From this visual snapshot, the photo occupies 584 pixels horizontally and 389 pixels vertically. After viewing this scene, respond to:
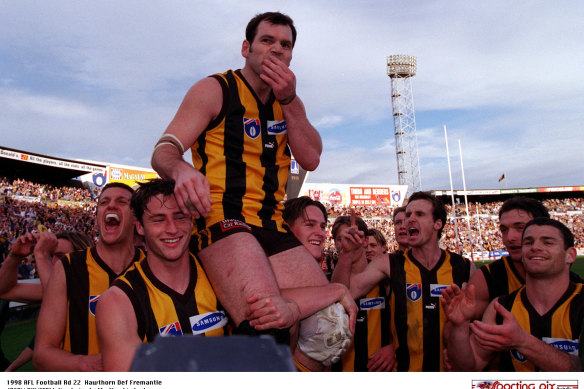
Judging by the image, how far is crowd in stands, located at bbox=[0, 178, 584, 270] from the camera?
885 inches

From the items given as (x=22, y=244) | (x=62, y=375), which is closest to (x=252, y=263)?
(x=62, y=375)

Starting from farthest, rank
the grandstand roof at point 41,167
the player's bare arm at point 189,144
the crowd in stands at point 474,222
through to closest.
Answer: the crowd in stands at point 474,222, the grandstand roof at point 41,167, the player's bare arm at point 189,144

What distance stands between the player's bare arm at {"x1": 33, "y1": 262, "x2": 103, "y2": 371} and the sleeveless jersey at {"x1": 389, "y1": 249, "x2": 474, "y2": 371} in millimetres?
2830

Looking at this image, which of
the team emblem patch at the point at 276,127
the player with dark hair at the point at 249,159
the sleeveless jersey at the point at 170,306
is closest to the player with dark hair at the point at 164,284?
the sleeveless jersey at the point at 170,306

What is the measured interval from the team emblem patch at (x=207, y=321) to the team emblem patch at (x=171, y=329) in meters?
0.08

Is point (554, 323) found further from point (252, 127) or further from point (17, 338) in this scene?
point (17, 338)

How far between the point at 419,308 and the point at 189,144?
9.71 ft

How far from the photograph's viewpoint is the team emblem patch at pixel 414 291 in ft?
14.2

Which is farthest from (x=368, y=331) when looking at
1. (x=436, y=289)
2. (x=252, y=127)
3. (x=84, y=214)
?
(x=84, y=214)

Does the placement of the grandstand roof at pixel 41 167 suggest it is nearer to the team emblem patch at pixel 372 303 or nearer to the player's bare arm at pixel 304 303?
the team emblem patch at pixel 372 303

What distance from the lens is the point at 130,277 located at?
2578 millimetres

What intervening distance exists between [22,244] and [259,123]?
7.47ft

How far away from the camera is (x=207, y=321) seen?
2.62 metres

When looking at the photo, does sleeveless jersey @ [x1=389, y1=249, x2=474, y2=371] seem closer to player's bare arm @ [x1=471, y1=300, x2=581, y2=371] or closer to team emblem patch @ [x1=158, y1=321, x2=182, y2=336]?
player's bare arm @ [x1=471, y1=300, x2=581, y2=371]
